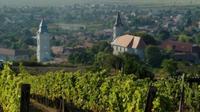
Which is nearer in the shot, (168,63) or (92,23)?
(168,63)

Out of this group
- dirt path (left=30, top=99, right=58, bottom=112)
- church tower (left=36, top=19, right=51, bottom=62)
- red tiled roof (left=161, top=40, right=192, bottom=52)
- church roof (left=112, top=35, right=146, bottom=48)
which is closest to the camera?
dirt path (left=30, top=99, right=58, bottom=112)

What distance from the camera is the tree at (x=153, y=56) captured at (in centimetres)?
6266

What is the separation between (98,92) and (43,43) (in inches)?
2051

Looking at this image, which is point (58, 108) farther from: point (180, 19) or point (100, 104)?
point (180, 19)

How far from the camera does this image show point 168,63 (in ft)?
157

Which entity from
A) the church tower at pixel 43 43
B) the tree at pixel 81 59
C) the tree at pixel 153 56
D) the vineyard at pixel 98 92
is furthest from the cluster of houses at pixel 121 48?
the vineyard at pixel 98 92

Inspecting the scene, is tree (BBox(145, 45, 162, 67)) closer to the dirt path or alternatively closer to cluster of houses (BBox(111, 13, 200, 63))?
cluster of houses (BBox(111, 13, 200, 63))

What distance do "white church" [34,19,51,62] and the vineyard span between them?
4600 centimetres

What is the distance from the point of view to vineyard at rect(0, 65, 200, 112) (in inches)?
581

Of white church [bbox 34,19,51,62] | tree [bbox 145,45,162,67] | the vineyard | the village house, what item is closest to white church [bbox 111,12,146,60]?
tree [bbox 145,45,162,67]

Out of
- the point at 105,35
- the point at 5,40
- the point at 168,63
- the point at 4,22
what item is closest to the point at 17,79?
the point at 168,63

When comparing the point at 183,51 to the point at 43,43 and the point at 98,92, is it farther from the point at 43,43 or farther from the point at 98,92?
the point at 98,92

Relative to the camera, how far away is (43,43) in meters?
68.7

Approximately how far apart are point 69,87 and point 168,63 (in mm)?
29889
